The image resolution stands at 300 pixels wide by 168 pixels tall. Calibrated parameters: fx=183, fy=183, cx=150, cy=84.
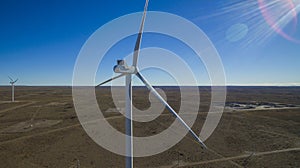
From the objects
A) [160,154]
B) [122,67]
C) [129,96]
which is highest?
[122,67]

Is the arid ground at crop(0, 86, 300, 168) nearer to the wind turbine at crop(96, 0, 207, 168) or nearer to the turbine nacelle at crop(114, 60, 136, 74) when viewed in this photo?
the wind turbine at crop(96, 0, 207, 168)

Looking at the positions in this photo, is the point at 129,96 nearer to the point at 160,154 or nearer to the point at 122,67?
the point at 122,67

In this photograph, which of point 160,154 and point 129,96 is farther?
point 160,154

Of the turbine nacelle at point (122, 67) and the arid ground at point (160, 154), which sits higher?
the turbine nacelle at point (122, 67)

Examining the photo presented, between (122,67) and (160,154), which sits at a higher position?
(122,67)

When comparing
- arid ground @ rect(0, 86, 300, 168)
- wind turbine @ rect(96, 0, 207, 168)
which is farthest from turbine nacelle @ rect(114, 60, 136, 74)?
arid ground @ rect(0, 86, 300, 168)

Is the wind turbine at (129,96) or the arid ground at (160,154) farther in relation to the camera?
the arid ground at (160,154)

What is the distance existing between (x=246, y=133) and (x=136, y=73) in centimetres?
2351

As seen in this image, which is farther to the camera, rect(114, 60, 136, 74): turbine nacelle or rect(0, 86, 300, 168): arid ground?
rect(0, 86, 300, 168): arid ground

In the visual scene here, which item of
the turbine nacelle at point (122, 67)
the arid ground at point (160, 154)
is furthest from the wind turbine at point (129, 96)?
the arid ground at point (160, 154)

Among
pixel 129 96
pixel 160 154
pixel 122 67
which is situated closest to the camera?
pixel 122 67

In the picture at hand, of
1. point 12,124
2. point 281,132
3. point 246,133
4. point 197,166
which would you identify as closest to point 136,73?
point 197,166

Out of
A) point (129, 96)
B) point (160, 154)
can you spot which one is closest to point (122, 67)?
point (129, 96)

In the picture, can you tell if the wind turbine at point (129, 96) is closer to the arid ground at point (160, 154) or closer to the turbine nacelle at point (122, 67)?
the turbine nacelle at point (122, 67)
